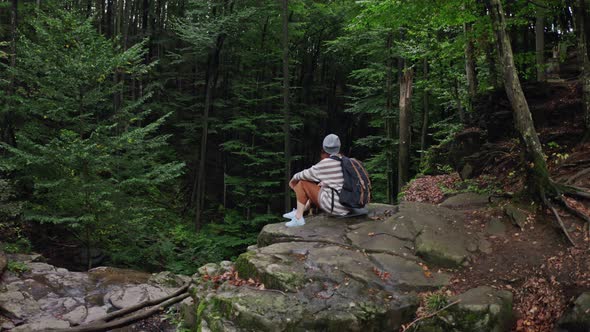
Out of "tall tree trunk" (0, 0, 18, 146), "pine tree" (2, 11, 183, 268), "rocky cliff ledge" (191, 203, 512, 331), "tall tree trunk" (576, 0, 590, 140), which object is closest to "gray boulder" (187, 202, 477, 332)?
"rocky cliff ledge" (191, 203, 512, 331)

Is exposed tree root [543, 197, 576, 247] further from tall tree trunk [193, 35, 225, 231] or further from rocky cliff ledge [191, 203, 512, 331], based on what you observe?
tall tree trunk [193, 35, 225, 231]

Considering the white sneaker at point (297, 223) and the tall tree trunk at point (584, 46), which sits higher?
the tall tree trunk at point (584, 46)

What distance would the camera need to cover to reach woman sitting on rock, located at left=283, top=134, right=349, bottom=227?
5.93 meters

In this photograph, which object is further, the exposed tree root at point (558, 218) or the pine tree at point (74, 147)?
the pine tree at point (74, 147)

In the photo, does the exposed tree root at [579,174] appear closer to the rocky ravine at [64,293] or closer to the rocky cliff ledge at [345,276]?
the rocky cliff ledge at [345,276]

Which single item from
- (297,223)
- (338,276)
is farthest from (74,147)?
(338,276)

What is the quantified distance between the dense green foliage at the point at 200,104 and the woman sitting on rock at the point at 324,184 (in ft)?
12.0

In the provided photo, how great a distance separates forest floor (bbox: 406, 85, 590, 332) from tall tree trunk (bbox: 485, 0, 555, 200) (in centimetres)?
32

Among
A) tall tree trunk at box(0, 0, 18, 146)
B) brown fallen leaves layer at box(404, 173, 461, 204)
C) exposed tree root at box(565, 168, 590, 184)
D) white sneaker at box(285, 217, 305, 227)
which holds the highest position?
tall tree trunk at box(0, 0, 18, 146)

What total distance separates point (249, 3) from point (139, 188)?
11.8m

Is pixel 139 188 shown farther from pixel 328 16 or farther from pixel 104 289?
pixel 328 16

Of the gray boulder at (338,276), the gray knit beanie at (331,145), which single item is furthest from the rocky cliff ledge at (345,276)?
the gray knit beanie at (331,145)

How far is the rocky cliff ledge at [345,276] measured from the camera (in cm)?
413

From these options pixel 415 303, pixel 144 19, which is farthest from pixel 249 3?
pixel 415 303
